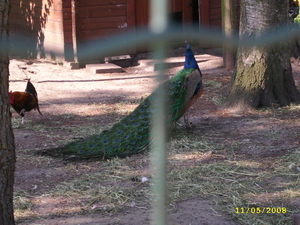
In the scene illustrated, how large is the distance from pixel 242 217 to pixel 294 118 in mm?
3210

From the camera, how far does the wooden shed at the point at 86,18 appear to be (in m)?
11.3

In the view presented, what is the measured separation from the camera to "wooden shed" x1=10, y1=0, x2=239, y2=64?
1133 cm

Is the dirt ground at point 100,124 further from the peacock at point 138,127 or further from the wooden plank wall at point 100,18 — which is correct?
the wooden plank wall at point 100,18

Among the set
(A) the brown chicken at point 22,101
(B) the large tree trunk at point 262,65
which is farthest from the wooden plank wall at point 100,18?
(B) the large tree trunk at point 262,65

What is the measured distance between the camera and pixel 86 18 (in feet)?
37.7

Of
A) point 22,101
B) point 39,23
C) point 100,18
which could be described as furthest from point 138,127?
point 39,23

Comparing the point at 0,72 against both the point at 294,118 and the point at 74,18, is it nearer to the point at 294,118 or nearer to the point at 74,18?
the point at 294,118

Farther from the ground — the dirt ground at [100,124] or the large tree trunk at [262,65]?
the large tree trunk at [262,65]

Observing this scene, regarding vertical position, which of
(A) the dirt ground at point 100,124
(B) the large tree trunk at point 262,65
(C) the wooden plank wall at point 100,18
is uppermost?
(C) the wooden plank wall at point 100,18

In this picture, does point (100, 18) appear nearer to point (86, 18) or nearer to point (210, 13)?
point (86, 18)

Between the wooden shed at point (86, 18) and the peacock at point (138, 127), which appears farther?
the wooden shed at point (86, 18)

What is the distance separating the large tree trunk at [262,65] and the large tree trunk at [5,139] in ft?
14.8

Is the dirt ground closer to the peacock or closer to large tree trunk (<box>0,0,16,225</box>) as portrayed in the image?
the peacock

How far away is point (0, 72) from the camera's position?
321 centimetres
